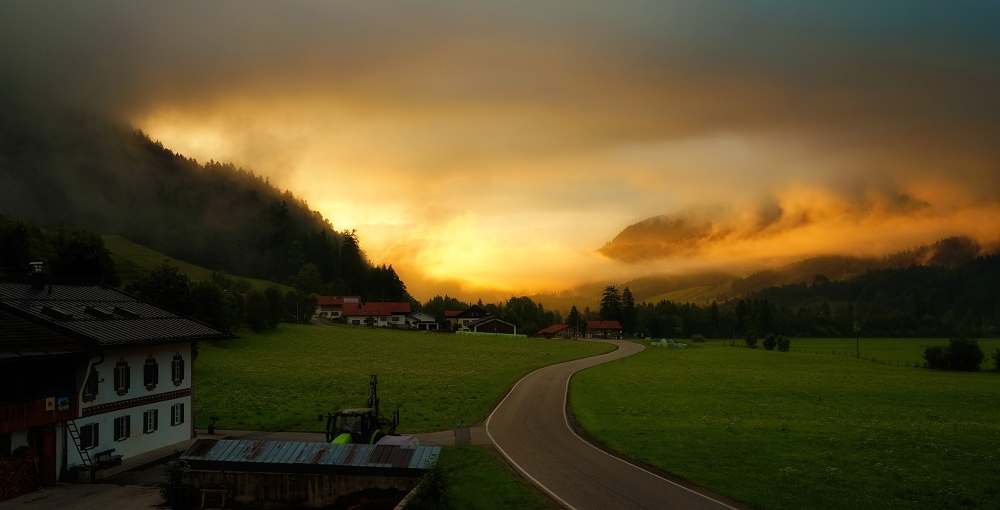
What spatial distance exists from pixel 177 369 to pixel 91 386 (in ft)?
24.0

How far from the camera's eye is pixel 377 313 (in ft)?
586

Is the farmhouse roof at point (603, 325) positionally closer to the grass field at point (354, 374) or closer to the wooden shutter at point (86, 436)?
the grass field at point (354, 374)

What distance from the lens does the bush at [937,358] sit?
9456 centimetres

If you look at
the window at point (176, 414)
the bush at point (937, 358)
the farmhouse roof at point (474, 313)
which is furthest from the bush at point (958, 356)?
the farmhouse roof at point (474, 313)

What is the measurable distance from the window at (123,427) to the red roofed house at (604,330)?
502 feet

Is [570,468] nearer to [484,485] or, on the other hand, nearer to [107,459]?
[484,485]

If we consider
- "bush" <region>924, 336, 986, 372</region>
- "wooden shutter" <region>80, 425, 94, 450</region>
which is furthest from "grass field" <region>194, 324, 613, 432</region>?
"bush" <region>924, 336, 986, 372</region>

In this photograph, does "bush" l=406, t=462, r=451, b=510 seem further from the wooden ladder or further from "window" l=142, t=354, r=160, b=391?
"window" l=142, t=354, r=160, b=391

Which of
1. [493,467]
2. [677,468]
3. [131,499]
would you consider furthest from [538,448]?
[131,499]

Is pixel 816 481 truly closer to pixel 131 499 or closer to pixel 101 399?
pixel 131 499

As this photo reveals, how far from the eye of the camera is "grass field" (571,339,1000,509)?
23703mm

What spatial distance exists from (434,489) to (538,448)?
43.5ft

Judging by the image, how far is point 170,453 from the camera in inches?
1261

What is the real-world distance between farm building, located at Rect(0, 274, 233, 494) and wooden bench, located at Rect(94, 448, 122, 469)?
2.0 inches
